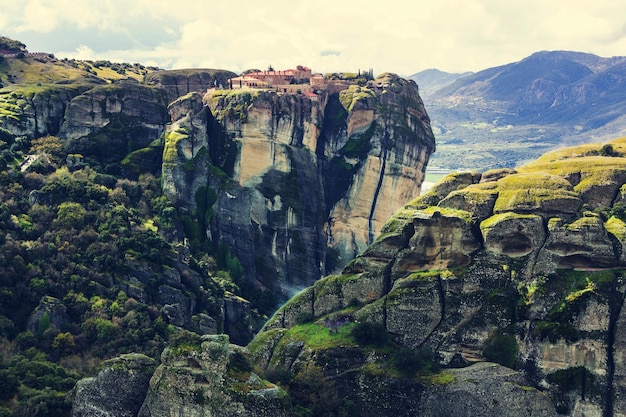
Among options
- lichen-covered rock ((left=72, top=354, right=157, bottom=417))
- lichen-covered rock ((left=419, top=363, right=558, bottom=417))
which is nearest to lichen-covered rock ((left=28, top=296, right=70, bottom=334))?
lichen-covered rock ((left=72, top=354, right=157, bottom=417))

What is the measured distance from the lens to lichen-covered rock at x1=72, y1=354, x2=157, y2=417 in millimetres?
38938

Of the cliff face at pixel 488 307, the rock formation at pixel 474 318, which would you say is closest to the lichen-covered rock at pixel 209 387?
the rock formation at pixel 474 318

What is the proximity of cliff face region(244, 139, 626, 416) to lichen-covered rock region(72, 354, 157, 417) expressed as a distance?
27.4 ft

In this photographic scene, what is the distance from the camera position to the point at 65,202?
69.9 meters

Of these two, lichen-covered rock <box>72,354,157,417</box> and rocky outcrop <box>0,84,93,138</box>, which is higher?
rocky outcrop <box>0,84,93,138</box>

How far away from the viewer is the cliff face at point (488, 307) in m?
41.2

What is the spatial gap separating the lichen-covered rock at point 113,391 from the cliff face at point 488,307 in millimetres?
8353

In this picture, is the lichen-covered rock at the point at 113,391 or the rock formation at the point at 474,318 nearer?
the lichen-covered rock at the point at 113,391

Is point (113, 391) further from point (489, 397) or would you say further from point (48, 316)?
point (489, 397)

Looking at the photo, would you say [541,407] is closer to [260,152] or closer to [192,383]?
[192,383]

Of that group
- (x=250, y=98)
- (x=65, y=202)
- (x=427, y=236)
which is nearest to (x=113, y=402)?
(x=427, y=236)

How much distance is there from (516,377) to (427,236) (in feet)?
35.5

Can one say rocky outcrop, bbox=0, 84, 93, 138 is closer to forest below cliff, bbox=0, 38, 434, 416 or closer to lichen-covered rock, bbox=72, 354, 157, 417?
forest below cliff, bbox=0, 38, 434, 416

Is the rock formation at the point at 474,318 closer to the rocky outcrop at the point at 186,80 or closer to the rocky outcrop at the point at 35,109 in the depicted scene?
the rocky outcrop at the point at 35,109
